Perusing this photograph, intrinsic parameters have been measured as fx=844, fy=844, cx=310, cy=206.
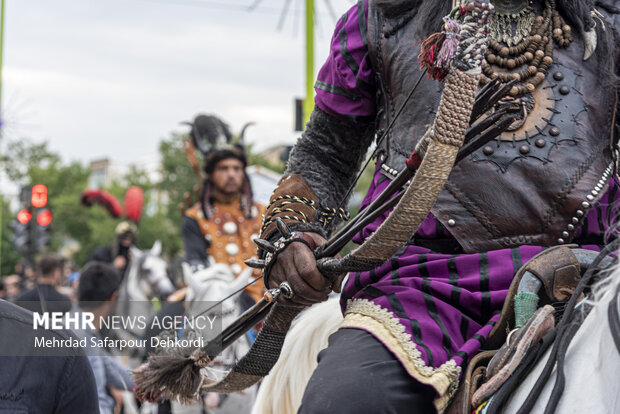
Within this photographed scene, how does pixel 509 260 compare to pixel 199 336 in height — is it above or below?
above

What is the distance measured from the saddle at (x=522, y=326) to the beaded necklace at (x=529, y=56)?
Answer: 557 mm

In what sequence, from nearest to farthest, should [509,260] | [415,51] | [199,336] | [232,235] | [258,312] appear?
[509,260], [415,51], [258,312], [199,336], [232,235]

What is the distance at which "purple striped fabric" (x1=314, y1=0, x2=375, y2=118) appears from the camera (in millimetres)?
2885

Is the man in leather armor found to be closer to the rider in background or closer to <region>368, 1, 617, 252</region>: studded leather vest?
<region>368, 1, 617, 252</region>: studded leather vest

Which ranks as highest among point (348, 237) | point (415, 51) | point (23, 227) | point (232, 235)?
point (415, 51)

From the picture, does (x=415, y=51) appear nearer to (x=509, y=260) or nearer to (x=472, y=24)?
(x=472, y=24)

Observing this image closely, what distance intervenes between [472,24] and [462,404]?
1.01m

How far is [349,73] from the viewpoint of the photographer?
9.52ft

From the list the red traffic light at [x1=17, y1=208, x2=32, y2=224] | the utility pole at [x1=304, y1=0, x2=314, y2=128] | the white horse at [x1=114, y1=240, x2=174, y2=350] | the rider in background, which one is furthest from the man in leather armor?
the red traffic light at [x1=17, y1=208, x2=32, y2=224]

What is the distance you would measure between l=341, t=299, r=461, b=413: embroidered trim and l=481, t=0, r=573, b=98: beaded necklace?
2.66 feet

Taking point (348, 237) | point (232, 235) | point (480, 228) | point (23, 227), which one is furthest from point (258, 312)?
point (23, 227)

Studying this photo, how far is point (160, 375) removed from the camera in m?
3.10

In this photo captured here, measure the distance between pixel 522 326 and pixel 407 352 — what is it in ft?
1.00

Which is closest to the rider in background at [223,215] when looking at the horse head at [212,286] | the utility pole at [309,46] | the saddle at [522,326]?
the horse head at [212,286]
